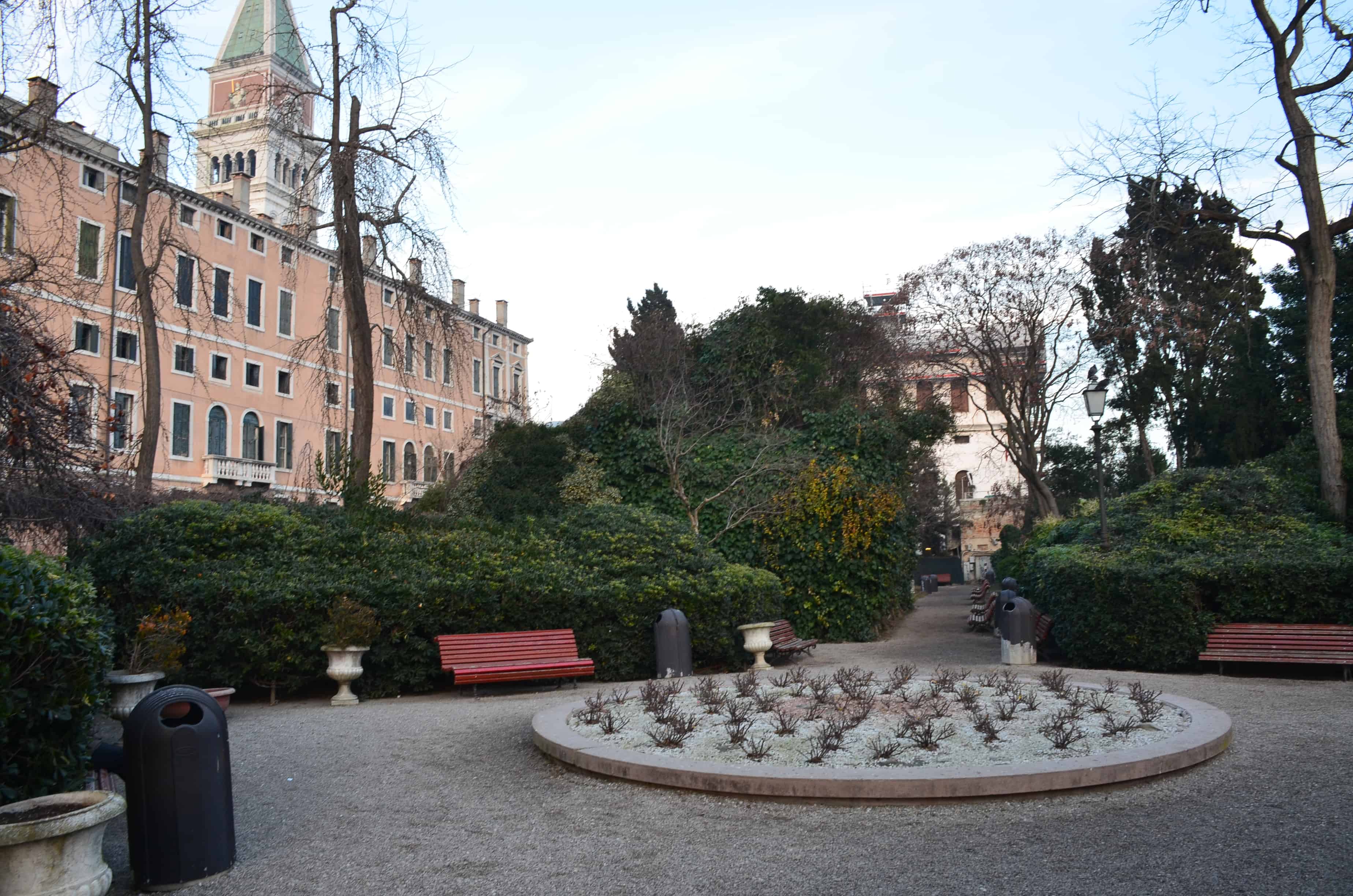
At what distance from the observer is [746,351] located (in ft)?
81.8

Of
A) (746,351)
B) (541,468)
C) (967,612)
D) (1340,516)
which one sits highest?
(746,351)

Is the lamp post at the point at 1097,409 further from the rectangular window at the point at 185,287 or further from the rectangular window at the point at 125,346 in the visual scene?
the rectangular window at the point at 125,346

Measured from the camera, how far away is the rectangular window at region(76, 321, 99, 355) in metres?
36.0

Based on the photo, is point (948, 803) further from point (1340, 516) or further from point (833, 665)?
point (1340, 516)

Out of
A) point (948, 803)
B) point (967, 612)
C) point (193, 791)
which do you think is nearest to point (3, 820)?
point (193, 791)

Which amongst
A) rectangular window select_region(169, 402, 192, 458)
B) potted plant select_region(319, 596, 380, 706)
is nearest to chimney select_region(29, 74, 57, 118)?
potted plant select_region(319, 596, 380, 706)

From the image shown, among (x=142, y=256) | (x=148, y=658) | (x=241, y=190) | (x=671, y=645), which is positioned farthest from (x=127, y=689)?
(x=241, y=190)

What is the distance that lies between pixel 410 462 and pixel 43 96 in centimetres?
4919

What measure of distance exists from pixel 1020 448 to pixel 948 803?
2622 centimetres

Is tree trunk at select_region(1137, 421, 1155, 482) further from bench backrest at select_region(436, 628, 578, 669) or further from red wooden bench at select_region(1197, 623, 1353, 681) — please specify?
bench backrest at select_region(436, 628, 578, 669)

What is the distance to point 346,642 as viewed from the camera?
10883 millimetres

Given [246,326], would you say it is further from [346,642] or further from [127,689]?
[127,689]

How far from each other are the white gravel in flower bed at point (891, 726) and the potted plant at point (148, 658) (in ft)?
12.1

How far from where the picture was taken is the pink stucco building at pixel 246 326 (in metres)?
17.5
